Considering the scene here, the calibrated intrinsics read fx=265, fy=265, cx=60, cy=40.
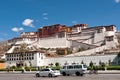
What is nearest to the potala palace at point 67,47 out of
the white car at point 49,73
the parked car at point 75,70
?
the parked car at point 75,70

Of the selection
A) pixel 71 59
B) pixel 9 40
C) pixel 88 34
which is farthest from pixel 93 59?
pixel 9 40

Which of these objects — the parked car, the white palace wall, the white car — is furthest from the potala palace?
the white car

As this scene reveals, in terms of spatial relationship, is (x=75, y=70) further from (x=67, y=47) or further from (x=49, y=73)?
(x=67, y=47)

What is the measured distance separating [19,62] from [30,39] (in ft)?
198

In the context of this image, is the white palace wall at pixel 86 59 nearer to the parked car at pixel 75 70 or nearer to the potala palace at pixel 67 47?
the potala palace at pixel 67 47

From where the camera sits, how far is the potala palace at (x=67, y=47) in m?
77.8

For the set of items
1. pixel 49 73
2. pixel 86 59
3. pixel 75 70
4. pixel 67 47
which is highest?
pixel 67 47

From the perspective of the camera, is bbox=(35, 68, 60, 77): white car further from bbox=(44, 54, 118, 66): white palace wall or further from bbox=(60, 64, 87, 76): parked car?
bbox=(44, 54, 118, 66): white palace wall

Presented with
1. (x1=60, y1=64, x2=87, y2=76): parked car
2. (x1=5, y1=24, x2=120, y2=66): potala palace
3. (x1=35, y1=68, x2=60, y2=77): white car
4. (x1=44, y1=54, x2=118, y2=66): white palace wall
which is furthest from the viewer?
(x1=5, y1=24, x2=120, y2=66): potala palace

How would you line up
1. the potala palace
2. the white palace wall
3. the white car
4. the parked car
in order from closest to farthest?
the white car, the parked car, the white palace wall, the potala palace

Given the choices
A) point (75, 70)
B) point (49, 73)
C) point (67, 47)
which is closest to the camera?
point (49, 73)

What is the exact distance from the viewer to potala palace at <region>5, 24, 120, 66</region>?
255 feet

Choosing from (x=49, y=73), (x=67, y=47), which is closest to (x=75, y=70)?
(x=49, y=73)

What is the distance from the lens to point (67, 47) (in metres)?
119
